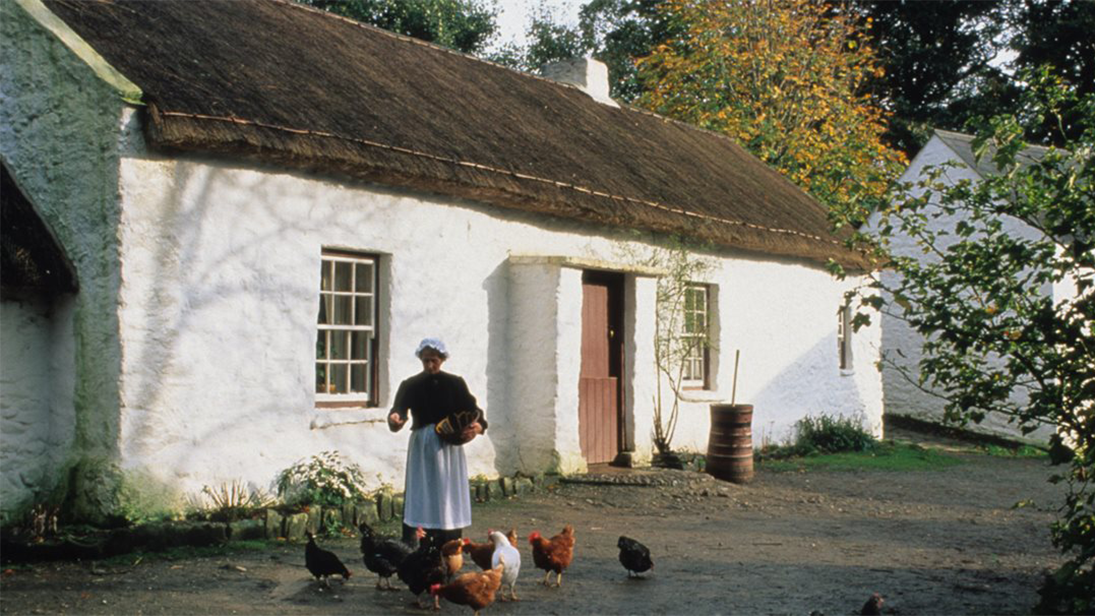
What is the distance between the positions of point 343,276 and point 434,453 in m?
3.42

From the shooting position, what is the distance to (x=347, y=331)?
1048cm

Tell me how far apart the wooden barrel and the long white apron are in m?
6.17

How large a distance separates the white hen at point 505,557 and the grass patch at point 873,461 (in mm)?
8332

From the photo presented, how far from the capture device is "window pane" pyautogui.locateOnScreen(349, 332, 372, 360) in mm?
10586

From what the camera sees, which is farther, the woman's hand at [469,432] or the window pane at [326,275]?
the window pane at [326,275]

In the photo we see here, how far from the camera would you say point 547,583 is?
7.60 m

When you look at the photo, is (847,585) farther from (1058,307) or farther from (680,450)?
(680,450)

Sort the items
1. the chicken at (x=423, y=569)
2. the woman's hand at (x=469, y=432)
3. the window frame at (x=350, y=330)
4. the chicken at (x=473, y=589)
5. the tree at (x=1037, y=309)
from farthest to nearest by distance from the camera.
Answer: the window frame at (x=350, y=330), the woman's hand at (x=469, y=432), the chicken at (x=423, y=569), the chicken at (x=473, y=589), the tree at (x=1037, y=309)

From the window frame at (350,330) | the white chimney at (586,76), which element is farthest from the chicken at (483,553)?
the white chimney at (586,76)

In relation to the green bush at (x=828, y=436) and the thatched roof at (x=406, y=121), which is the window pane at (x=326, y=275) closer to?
the thatched roof at (x=406, y=121)

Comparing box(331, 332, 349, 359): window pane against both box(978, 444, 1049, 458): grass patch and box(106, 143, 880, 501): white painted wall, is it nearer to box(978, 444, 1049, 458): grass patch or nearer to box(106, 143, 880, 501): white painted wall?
box(106, 143, 880, 501): white painted wall

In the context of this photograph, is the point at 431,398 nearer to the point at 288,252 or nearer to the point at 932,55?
the point at 288,252

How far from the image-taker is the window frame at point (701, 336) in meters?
14.6

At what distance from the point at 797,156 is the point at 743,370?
31.1ft
